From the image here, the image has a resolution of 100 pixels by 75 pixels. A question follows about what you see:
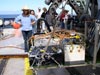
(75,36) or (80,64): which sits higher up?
(75,36)

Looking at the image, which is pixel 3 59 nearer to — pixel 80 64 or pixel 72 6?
pixel 80 64

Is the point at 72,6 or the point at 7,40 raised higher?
the point at 72,6

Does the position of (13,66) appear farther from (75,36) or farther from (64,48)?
(75,36)

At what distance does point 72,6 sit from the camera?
1520 centimetres

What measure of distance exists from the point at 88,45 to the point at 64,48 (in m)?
1.14

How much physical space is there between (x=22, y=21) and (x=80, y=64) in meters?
A: 2.72

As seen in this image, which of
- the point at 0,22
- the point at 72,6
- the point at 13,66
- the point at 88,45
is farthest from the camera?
the point at 0,22

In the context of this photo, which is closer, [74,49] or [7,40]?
[74,49]

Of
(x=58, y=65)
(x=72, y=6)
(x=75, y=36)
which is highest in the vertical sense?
(x=72, y=6)

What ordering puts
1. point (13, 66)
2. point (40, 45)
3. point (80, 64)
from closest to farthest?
point (13, 66) < point (80, 64) < point (40, 45)

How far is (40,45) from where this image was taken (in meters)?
10.9

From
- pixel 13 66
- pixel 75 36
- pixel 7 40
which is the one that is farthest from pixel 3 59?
pixel 7 40

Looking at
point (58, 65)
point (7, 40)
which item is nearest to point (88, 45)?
point (58, 65)

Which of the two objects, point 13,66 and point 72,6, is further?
point 72,6
